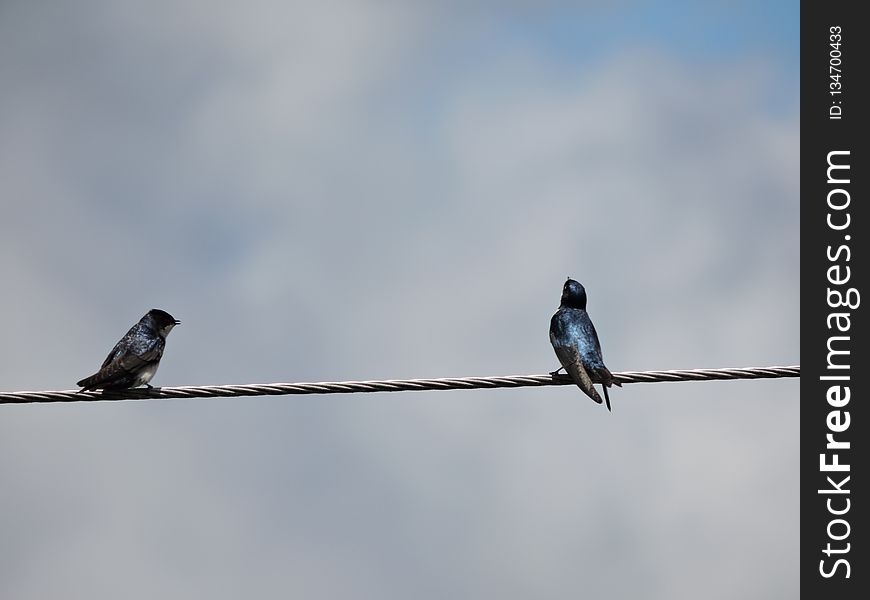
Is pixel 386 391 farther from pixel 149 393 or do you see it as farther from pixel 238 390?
pixel 149 393

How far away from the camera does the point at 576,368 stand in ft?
42.5

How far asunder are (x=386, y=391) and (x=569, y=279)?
213 inches

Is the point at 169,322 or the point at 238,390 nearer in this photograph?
the point at 238,390

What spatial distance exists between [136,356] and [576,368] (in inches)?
157

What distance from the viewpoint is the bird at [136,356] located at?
12297 millimetres

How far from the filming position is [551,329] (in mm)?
14305

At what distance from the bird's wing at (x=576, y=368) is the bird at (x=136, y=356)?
3764 millimetres

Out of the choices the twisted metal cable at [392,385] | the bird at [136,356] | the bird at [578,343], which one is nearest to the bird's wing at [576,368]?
the bird at [578,343]

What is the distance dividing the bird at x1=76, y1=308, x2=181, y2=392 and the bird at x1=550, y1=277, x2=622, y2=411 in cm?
370

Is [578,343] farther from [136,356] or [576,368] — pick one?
[136,356]

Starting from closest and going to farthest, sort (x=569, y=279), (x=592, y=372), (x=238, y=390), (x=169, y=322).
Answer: (x=238, y=390) → (x=592, y=372) → (x=169, y=322) → (x=569, y=279)

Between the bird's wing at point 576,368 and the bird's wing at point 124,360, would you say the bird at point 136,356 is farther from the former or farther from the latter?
the bird's wing at point 576,368
